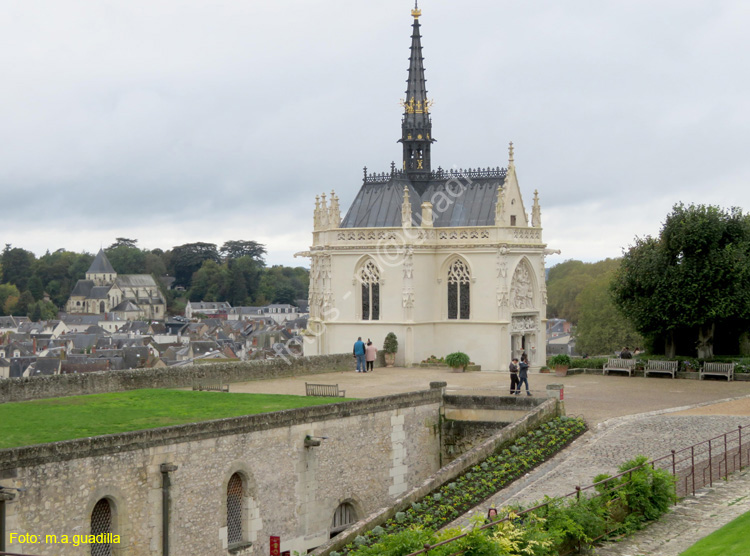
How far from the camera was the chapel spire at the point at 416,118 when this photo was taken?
46.5 m

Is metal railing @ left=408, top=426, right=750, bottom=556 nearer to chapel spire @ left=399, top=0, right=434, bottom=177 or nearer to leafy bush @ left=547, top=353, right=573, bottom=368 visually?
leafy bush @ left=547, top=353, right=573, bottom=368

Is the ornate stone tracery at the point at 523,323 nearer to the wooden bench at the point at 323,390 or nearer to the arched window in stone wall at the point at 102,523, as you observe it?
the wooden bench at the point at 323,390

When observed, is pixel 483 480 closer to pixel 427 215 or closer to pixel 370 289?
pixel 370 289

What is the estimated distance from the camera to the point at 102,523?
2009cm

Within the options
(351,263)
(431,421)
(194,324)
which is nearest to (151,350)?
(194,324)

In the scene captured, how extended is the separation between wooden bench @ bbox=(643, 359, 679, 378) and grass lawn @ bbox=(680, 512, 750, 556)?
66.9 feet

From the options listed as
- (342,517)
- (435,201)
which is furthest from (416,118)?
(342,517)

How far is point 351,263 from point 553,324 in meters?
111

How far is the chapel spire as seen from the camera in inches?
1832

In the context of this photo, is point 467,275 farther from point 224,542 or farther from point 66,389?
point 224,542

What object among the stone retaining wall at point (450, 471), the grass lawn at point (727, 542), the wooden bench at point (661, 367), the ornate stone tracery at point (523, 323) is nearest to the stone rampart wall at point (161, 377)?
the ornate stone tracery at point (523, 323)

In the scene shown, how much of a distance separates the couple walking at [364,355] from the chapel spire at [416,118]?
34.2 ft

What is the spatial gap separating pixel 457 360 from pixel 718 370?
30.0ft

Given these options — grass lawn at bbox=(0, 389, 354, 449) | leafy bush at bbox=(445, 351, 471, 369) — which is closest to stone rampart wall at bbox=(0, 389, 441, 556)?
grass lawn at bbox=(0, 389, 354, 449)
